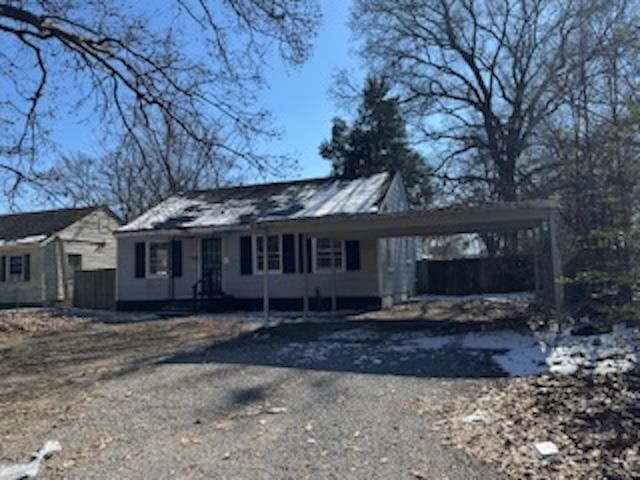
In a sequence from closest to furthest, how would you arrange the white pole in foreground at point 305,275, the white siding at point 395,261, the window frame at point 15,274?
the white pole in foreground at point 305,275 < the white siding at point 395,261 < the window frame at point 15,274

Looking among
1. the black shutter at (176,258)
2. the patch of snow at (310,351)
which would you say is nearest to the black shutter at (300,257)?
the black shutter at (176,258)

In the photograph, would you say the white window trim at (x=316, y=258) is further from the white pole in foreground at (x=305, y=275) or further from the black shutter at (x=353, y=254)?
the white pole in foreground at (x=305, y=275)

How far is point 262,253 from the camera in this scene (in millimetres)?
19422

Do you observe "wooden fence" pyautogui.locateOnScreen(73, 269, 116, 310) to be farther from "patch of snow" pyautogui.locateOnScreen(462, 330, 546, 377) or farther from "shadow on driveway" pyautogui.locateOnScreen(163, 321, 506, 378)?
"patch of snow" pyautogui.locateOnScreen(462, 330, 546, 377)

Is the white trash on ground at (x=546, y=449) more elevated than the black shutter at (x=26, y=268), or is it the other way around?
the black shutter at (x=26, y=268)

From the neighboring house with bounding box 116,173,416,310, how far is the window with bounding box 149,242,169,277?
35 mm

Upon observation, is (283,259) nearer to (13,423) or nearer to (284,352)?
(284,352)

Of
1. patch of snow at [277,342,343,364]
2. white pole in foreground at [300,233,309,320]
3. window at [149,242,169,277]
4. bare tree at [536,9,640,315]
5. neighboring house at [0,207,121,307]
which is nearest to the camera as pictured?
bare tree at [536,9,640,315]

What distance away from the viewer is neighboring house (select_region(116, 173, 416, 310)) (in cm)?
1875

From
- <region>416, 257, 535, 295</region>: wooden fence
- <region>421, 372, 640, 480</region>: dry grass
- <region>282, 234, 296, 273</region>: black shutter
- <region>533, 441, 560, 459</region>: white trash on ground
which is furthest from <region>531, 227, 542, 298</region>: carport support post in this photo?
<region>533, 441, 560, 459</region>: white trash on ground

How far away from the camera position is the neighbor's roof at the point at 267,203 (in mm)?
18734

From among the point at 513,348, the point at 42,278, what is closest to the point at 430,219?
the point at 513,348

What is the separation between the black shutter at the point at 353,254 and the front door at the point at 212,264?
14.6ft

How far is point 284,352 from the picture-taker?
Result: 1058 centimetres
